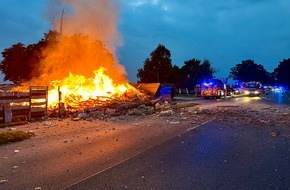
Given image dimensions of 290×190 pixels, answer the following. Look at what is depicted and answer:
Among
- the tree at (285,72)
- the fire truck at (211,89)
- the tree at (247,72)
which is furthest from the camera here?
the tree at (247,72)

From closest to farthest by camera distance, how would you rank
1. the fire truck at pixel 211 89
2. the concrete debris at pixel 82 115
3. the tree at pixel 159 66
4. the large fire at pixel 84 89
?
1. the concrete debris at pixel 82 115
2. the large fire at pixel 84 89
3. the fire truck at pixel 211 89
4. the tree at pixel 159 66

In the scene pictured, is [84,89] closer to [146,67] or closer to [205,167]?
[205,167]

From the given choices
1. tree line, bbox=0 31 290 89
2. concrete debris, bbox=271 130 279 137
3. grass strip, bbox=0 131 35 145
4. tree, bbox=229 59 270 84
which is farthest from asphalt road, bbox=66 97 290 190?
tree, bbox=229 59 270 84

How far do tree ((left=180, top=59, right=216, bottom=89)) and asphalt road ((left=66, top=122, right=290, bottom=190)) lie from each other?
181 feet

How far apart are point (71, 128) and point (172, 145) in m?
5.76

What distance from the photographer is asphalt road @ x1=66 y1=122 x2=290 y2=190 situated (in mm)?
6199

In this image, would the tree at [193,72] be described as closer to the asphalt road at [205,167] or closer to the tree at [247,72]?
the asphalt road at [205,167]

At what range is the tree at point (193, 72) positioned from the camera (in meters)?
66.1

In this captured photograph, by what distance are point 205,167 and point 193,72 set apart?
61147 millimetres

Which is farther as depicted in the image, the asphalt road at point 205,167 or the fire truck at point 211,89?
the fire truck at point 211,89

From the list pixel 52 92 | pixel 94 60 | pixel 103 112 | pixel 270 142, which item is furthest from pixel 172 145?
pixel 94 60

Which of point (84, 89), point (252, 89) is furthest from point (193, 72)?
point (84, 89)

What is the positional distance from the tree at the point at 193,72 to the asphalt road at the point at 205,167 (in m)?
55.1

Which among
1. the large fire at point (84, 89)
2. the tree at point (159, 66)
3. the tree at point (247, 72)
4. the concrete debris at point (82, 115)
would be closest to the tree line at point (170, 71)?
the tree at point (159, 66)
